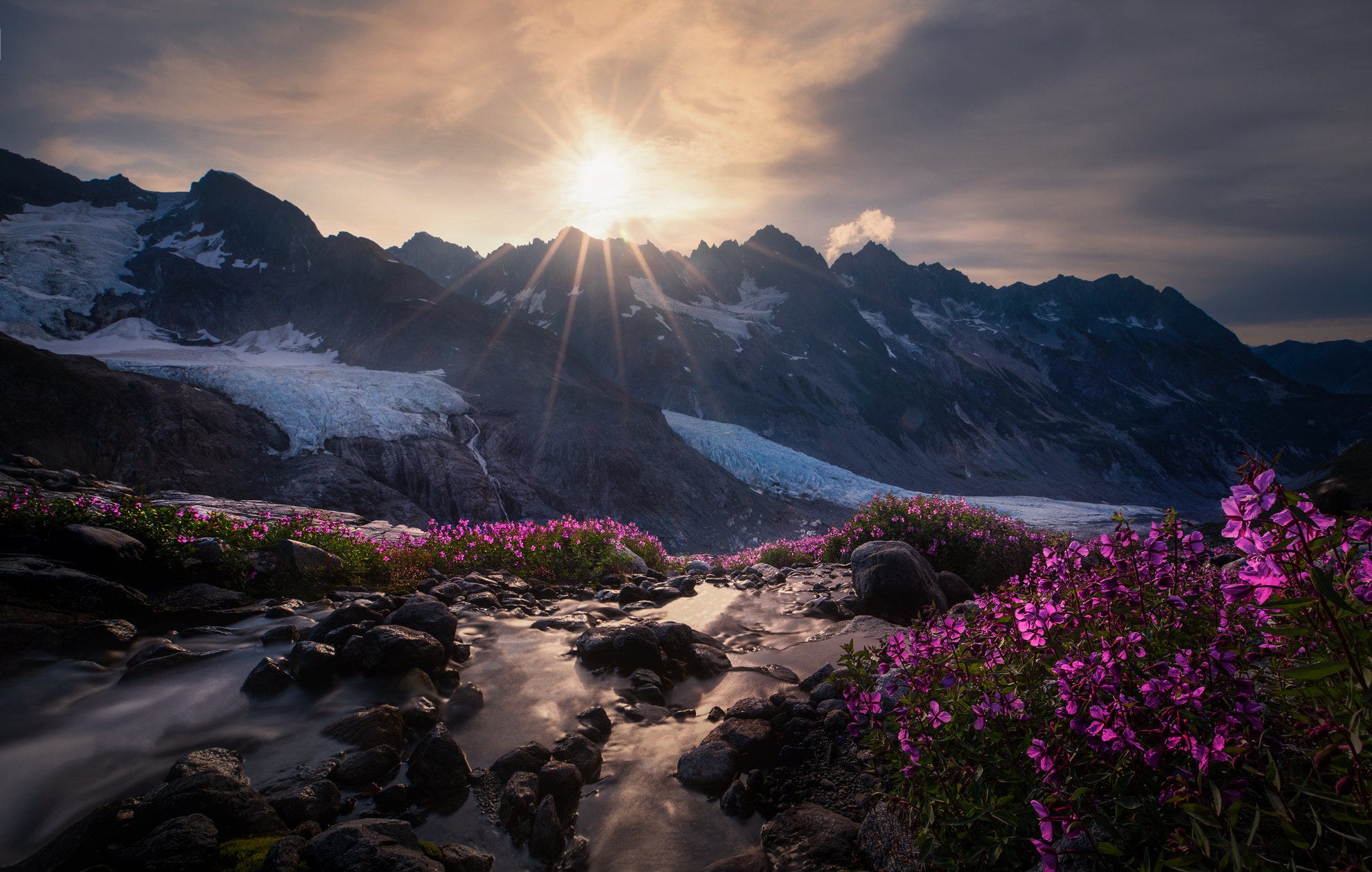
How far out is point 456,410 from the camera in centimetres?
4691

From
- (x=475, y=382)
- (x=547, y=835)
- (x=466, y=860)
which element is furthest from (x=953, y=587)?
(x=475, y=382)

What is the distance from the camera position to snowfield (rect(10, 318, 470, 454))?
128 ft

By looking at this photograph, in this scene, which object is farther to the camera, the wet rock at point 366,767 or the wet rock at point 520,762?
the wet rock at point 520,762

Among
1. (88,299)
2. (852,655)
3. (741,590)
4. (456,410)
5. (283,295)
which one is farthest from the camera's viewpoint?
(283,295)

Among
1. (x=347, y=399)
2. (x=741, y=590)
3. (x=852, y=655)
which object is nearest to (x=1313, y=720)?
(x=852, y=655)

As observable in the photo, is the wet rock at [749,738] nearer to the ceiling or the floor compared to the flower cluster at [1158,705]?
nearer to the floor

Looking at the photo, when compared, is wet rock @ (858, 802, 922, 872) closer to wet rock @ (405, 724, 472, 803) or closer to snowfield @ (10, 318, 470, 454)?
wet rock @ (405, 724, 472, 803)

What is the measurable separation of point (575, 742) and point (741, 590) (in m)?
7.33

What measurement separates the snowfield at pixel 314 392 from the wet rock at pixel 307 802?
130 feet

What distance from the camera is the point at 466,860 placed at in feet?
11.9

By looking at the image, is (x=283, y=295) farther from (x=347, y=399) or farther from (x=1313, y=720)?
(x=1313, y=720)

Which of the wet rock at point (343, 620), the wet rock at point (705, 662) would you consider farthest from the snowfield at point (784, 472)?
the wet rock at point (343, 620)

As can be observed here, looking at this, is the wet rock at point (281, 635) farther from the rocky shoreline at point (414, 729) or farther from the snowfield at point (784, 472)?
the snowfield at point (784, 472)

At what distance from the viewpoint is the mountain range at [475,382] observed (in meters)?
36.0
